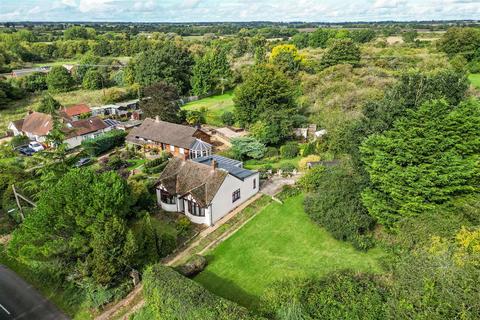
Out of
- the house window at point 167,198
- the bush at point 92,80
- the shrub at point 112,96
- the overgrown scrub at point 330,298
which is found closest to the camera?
the overgrown scrub at point 330,298

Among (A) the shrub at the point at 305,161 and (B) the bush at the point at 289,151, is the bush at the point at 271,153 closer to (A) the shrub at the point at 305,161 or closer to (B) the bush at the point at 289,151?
(B) the bush at the point at 289,151

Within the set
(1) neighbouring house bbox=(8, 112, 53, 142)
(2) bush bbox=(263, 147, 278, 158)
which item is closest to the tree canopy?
(2) bush bbox=(263, 147, 278, 158)

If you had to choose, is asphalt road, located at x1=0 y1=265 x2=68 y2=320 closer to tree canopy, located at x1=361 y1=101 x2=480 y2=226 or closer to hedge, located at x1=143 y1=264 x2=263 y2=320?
hedge, located at x1=143 y1=264 x2=263 y2=320

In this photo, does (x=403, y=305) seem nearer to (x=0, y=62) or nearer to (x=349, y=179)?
(x=349, y=179)

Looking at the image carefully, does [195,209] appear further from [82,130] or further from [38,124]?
[38,124]

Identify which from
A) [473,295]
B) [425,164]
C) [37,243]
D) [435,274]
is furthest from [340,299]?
[37,243]

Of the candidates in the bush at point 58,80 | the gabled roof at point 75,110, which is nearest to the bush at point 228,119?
the gabled roof at point 75,110

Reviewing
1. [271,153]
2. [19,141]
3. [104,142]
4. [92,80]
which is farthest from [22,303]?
[92,80]
